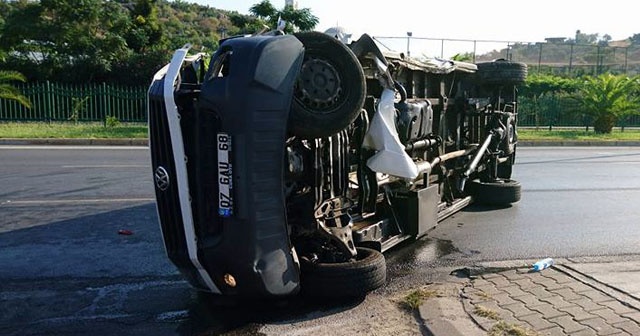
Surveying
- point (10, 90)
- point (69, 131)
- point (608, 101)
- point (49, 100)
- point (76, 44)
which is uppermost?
point (76, 44)

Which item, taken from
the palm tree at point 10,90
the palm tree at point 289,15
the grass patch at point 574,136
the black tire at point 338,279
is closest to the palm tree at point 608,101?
the grass patch at point 574,136

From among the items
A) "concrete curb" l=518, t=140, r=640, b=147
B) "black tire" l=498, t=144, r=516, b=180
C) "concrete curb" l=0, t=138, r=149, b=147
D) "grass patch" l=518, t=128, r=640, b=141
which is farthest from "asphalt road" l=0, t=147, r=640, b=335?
"grass patch" l=518, t=128, r=640, b=141

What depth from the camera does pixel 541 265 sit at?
5391 mm

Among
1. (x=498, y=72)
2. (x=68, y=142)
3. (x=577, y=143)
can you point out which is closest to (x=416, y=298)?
(x=498, y=72)

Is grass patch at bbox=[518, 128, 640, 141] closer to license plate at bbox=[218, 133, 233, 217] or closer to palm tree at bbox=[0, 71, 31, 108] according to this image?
palm tree at bbox=[0, 71, 31, 108]

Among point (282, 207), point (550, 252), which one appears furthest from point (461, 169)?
point (282, 207)

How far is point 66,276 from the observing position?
528cm

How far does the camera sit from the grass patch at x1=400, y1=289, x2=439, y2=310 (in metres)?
4.46

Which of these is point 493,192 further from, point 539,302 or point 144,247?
point 144,247

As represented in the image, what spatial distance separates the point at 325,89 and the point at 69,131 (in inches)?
709

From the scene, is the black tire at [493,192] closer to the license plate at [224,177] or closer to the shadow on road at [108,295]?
the shadow on road at [108,295]

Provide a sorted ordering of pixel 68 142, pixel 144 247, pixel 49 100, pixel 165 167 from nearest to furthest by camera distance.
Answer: pixel 165 167 < pixel 144 247 < pixel 68 142 < pixel 49 100

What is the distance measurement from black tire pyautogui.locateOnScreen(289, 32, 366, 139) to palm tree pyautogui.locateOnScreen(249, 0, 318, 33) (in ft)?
67.0

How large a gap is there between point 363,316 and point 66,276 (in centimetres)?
272
